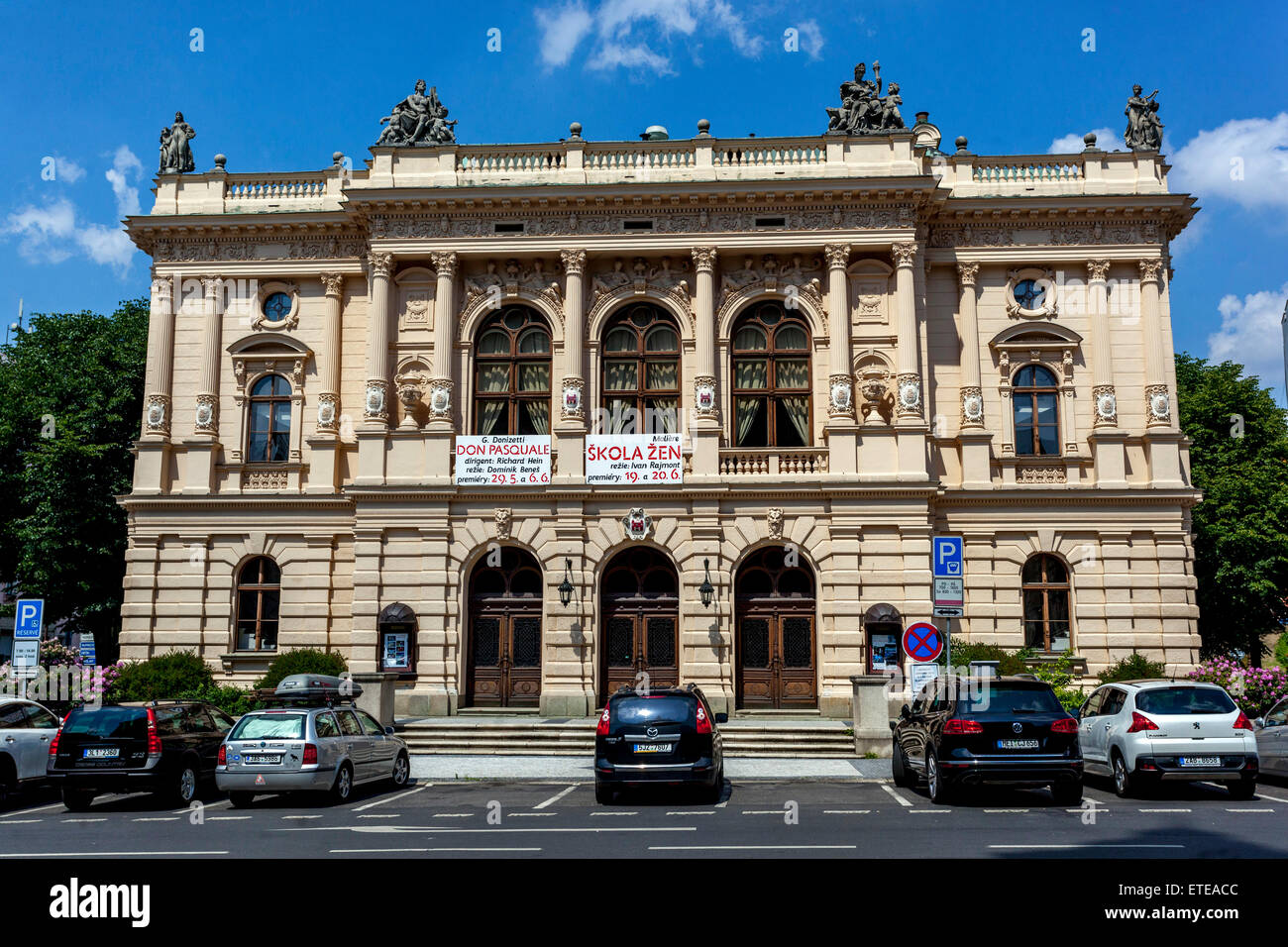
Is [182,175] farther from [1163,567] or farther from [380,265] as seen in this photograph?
[1163,567]

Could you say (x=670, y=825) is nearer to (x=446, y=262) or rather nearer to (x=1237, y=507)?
(x=446, y=262)

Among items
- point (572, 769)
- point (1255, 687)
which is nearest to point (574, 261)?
point (572, 769)

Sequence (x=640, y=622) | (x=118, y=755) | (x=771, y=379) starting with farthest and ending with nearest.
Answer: (x=771, y=379) < (x=640, y=622) < (x=118, y=755)

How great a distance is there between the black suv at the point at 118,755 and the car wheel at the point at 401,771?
3.46 meters

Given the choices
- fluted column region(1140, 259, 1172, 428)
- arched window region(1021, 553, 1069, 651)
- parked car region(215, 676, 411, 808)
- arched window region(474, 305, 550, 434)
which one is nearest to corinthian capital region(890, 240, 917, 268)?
fluted column region(1140, 259, 1172, 428)

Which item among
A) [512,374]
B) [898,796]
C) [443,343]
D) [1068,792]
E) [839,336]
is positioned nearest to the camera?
[1068,792]

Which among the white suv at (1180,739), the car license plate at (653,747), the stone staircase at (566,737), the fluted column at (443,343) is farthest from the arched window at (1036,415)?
the car license plate at (653,747)

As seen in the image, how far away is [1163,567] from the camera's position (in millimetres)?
30344

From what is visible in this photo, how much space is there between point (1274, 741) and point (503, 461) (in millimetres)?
19383

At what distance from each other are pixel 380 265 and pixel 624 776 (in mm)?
19800

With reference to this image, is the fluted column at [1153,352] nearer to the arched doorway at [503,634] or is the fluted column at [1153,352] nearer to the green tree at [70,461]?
the arched doorway at [503,634]

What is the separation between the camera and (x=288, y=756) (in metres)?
16.2

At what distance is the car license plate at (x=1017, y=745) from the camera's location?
15211mm

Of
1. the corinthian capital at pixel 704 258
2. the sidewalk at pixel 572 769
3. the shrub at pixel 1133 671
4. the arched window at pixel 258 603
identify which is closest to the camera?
the sidewalk at pixel 572 769
